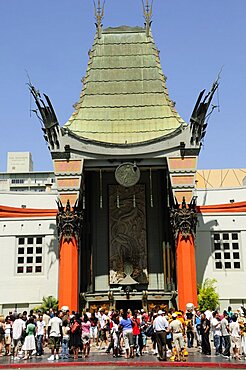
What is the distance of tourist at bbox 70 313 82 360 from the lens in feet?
67.6

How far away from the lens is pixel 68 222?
1464 inches

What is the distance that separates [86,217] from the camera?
40.7 m

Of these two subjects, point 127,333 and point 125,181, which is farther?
point 125,181

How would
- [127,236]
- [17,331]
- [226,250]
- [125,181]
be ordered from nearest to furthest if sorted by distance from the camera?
[17,331]
[125,181]
[226,250]
[127,236]

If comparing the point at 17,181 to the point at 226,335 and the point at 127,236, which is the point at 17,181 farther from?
the point at 226,335

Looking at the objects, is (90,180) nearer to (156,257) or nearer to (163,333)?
(156,257)

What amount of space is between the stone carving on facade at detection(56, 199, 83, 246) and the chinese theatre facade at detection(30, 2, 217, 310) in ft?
0.22

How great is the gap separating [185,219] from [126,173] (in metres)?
5.16

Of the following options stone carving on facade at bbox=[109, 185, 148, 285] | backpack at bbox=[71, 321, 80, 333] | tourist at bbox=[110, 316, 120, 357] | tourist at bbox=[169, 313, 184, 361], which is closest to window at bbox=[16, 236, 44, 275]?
stone carving on facade at bbox=[109, 185, 148, 285]

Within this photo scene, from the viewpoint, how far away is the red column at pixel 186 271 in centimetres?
3547

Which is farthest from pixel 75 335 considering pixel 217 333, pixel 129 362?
pixel 217 333

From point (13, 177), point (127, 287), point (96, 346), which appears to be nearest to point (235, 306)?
point (127, 287)

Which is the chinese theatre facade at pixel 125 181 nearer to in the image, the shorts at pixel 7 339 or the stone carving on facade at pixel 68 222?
the stone carving on facade at pixel 68 222

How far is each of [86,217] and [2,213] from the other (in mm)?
6345
